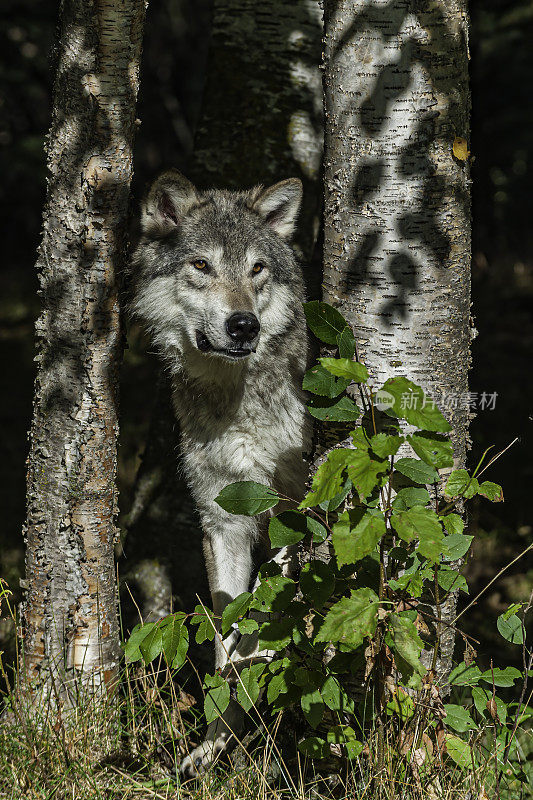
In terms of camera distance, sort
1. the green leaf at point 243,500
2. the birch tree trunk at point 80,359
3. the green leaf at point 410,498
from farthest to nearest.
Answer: the birch tree trunk at point 80,359 < the green leaf at point 243,500 < the green leaf at point 410,498

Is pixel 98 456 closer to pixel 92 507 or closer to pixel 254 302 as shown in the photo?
pixel 92 507

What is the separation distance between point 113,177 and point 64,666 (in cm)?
202

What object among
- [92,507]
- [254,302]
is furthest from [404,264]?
[92,507]

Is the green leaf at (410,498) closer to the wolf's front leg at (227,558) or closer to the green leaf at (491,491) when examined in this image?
the green leaf at (491,491)

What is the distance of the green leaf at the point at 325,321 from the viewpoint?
2.45m

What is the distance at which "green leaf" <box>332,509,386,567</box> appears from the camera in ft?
7.22

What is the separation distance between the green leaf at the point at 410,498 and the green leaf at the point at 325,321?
515 millimetres

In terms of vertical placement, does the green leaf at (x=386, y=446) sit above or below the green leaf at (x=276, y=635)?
above

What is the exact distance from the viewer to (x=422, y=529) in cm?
223

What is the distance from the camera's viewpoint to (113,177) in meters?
3.14

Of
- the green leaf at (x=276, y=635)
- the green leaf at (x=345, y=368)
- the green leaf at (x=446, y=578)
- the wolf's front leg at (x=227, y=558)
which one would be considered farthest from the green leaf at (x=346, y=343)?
the wolf's front leg at (x=227, y=558)

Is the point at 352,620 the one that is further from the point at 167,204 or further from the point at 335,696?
the point at 167,204

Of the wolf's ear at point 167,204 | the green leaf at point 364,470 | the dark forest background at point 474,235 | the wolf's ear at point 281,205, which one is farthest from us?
the dark forest background at point 474,235

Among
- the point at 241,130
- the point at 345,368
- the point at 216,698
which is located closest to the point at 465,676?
the point at 216,698
